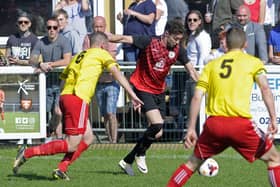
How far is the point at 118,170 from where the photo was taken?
13.8 metres

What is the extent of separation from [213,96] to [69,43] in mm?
7029

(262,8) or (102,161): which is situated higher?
(262,8)

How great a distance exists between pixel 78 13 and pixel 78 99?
18.4 ft

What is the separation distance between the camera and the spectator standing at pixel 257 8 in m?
17.8

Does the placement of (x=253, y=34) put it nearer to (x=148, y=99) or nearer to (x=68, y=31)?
(x=68, y=31)

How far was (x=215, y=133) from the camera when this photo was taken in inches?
393

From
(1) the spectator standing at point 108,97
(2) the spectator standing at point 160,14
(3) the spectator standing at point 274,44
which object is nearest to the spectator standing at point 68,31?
(1) the spectator standing at point 108,97

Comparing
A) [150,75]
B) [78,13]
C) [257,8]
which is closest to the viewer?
[150,75]

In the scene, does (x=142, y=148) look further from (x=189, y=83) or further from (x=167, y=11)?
(x=167, y=11)

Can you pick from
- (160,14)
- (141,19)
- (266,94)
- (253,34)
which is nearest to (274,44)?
(253,34)

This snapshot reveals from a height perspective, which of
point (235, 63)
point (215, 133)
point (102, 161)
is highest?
point (235, 63)

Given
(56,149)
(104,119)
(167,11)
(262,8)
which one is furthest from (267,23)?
(56,149)

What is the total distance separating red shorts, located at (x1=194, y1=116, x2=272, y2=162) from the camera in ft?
32.7

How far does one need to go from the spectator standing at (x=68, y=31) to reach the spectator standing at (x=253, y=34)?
2829mm
